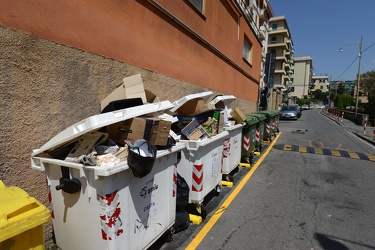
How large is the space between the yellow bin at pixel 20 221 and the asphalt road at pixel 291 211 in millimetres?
1925

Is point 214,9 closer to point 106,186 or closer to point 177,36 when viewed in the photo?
point 177,36

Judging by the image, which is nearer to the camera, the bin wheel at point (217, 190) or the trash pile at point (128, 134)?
the trash pile at point (128, 134)

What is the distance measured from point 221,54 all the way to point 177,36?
3893mm

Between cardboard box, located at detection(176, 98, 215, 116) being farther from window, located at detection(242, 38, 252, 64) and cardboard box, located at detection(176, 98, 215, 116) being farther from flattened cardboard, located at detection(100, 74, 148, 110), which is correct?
window, located at detection(242, 38, 252, 64)

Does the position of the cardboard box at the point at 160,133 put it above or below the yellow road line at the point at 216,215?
above

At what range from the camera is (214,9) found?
30.0ft

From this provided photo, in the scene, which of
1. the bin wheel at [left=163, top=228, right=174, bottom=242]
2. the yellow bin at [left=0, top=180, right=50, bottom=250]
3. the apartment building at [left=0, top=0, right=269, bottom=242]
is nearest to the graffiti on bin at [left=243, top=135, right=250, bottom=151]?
the apartment building at [left=0, top=0, right=269, bottom=242]

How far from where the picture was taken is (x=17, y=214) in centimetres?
152

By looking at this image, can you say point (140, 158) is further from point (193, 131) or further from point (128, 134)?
point (193, 131)

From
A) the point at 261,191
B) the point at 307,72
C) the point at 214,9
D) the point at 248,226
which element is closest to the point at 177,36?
the point at 214,9

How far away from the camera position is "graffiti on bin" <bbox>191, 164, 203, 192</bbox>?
3.70 meters

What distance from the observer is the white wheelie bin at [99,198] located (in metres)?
2.13

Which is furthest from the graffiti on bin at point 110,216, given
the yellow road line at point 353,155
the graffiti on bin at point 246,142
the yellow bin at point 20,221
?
the yellow road line at point 353,155

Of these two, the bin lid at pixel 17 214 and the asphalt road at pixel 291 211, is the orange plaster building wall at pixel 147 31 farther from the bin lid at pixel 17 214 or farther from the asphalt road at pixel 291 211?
the asphalt road at pixel 291 211
